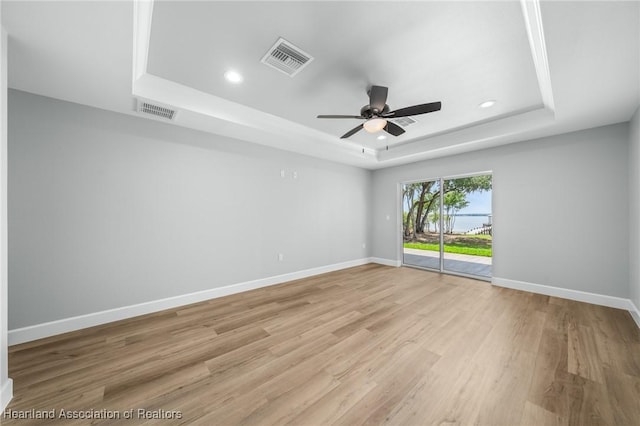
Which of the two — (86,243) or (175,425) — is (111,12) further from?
(175,425)

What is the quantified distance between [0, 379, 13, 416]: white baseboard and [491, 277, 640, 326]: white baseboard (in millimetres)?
6086

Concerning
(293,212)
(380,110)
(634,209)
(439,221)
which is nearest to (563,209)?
(634,209)

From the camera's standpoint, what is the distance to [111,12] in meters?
1.51

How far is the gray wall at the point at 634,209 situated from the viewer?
9.11 feet

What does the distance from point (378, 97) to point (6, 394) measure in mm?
3857

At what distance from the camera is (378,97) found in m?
2.39

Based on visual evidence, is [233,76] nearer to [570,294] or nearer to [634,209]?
[634,209]

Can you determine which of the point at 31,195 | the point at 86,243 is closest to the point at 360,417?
the point at 86,243

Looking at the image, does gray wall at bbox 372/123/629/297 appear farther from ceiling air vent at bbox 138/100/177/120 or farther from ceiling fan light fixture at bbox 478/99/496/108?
ceiling air vent at bbox 138/100/177/120

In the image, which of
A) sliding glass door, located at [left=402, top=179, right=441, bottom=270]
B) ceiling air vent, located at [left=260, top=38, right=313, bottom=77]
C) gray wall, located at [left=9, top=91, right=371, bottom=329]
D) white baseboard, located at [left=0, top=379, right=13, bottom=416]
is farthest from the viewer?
sliding glass door, located at [left=402, top=179, right=441, bottom=270]

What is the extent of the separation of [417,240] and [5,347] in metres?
6.35

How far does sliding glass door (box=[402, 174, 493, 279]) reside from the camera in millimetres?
4668

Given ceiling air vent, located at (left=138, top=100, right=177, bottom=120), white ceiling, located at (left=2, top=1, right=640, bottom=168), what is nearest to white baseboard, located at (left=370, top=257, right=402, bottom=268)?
white ceiling, located at (left=2, top=1, right=640, bottom=168)

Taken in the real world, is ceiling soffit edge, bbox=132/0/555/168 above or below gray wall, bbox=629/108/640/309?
above
